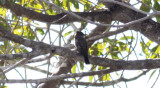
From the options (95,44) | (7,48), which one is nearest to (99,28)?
(95,44)

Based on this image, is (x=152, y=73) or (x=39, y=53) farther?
(x=152, y=73)

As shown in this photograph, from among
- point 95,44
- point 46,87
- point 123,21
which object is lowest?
point 46,87

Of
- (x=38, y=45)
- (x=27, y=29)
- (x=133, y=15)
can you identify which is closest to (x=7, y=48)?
(x=27, y=29)

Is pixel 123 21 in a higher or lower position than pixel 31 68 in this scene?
higher

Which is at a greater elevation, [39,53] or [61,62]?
[39,53]

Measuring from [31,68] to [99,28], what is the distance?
1439 millimetres

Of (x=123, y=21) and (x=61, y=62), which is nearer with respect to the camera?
(x=123, y=21)

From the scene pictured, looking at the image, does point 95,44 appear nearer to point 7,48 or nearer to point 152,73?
point 152,73

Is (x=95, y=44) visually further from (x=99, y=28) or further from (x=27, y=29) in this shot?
A: (x=27, y=29)

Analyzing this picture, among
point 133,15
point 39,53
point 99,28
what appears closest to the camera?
point 39,53

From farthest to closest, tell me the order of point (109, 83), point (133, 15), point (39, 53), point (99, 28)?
1. point (99, 28)
2. point (109, 83)
3. point (133, 15)
4. point (39, 53)

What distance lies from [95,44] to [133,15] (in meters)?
1.30

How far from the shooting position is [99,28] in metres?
5.73

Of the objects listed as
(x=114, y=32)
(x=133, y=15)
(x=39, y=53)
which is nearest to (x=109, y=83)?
(x=114, y=32)
